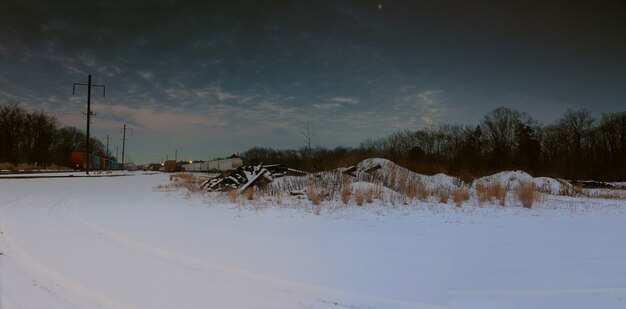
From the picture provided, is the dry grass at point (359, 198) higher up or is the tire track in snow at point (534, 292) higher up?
the dry grass at point (359, 198)

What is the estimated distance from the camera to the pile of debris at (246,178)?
15.0 meters

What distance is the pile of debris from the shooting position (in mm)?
14984

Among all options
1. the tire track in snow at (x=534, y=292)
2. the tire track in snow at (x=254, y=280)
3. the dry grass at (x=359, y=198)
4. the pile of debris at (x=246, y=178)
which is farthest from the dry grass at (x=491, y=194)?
the tire track in snow at (x=254, y=280)

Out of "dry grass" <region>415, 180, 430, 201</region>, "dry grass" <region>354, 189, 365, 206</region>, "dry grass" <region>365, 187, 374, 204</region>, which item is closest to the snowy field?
"dry grass" <region>354, 189, 365, 206</region>

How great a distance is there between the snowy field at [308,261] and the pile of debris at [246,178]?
6.27 metres

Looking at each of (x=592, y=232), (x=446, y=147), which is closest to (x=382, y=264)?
(x=592, y=232)

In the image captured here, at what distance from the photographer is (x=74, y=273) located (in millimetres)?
4391

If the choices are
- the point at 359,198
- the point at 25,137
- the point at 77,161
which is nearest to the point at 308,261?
the point at 359,198

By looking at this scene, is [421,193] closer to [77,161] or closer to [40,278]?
[40,278]

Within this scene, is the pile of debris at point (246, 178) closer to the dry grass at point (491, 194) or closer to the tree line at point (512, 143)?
the dry grass at point (491, 194)

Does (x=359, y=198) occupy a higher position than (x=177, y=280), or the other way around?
(x=359, y=198)

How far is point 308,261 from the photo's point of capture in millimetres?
4973

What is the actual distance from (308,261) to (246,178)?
37.1 feet

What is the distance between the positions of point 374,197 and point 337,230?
4.84 meters
